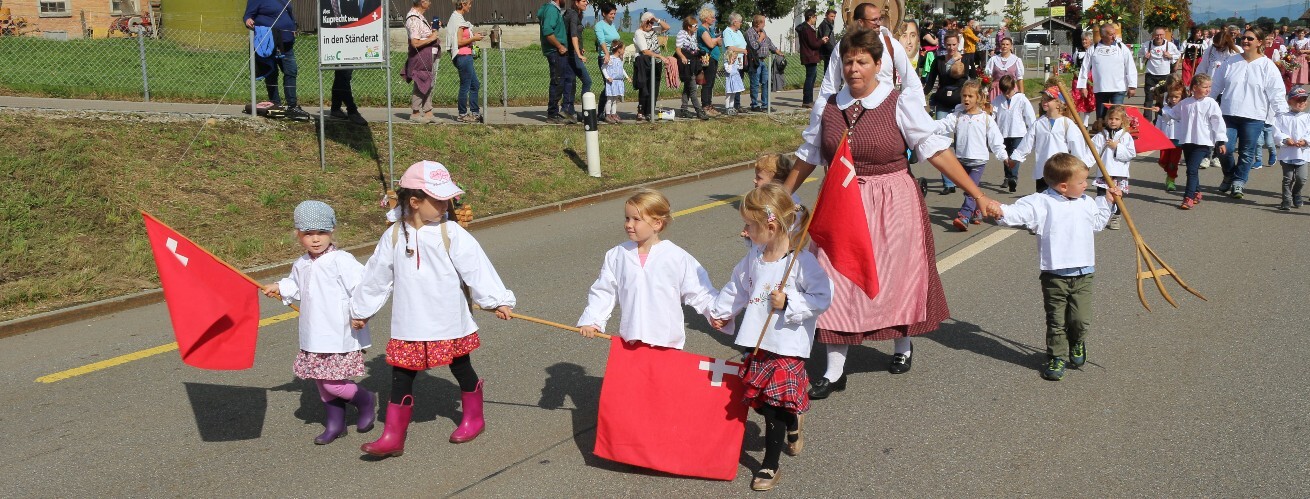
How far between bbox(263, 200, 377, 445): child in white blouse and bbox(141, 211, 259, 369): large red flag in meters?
0.22

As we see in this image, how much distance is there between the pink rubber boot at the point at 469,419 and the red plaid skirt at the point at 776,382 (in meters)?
1.37

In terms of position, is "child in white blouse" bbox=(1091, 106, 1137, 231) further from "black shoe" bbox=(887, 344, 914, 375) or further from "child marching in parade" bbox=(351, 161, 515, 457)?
"child marching in parade" bbox=(351, 161, 515, 457)

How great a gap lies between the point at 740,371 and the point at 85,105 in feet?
42.1

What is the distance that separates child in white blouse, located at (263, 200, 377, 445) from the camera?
17.5 ft

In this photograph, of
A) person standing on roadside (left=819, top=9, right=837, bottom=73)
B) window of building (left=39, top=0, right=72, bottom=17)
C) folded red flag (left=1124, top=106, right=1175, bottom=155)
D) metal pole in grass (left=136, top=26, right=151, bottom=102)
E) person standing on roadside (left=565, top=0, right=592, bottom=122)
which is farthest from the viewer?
window of building (left=39, top=0, right=72, bottom=17)

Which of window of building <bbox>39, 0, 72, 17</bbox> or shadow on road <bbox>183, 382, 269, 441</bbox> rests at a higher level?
window of building <bbox>39, 0, 72, 17</bbox>

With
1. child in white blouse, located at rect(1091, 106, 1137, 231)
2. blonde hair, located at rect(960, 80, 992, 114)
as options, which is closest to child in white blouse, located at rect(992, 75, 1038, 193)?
blonde hair, located at rect(960, 80, 992, 114)

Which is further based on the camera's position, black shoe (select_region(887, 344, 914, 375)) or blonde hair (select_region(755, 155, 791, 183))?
blonde hair (select_region(755, 155, 791, 183))

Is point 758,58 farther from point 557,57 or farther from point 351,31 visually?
point 351,31

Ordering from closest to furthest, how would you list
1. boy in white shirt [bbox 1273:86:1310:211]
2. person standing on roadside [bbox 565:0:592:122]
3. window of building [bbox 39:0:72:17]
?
boy in white shirt [bbox 1273:86:1310:211], person standing on roadside [bbox 565:0:592:122], window of building [bbox 39:0:72:17]

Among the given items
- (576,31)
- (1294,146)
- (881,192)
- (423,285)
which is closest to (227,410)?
(423,285)

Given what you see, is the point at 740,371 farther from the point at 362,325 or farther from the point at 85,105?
the point at 85,105

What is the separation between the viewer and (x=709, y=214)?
12438mm

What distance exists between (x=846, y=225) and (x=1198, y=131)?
909 cm
